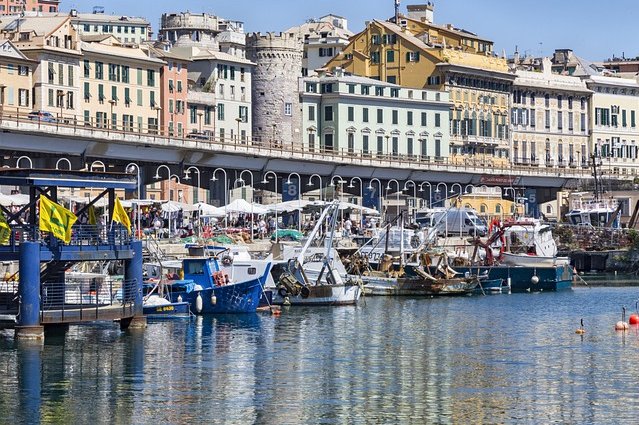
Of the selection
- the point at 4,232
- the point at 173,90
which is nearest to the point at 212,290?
the point at 4,232

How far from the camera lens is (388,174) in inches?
7475

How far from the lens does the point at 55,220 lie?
80.7 m

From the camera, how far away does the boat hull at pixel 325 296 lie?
10981 centimetres

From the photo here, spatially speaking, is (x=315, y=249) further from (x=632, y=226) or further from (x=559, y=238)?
(x=632, y=226)

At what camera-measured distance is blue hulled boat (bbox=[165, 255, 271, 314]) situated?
99562 millimetres

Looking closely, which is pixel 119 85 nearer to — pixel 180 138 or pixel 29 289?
pixel 180 138

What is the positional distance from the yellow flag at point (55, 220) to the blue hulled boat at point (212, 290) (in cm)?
1832

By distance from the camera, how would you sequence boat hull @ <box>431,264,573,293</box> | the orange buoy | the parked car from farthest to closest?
1. the parked car
2. boat hull @ <box>431,264,573,293</box>
3. the orange buoy

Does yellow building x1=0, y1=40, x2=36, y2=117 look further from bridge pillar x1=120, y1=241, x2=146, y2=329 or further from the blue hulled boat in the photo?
bridge pillar x1=120, y1=241, x2=146, y2=329

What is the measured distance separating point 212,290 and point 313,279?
51.1 feet

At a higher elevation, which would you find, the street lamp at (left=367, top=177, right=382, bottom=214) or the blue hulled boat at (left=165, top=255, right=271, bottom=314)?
the street lamp at (left=367, top=177, right=382, bottom=214)

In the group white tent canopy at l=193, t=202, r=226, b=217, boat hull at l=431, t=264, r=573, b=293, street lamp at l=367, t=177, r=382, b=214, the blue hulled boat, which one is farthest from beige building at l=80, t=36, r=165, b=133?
the blue hulled boat

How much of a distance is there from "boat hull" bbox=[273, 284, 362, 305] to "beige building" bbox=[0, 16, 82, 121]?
205 ft

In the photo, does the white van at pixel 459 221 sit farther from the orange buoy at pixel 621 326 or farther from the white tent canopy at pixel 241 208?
the orange buoy at pixel 621 326
